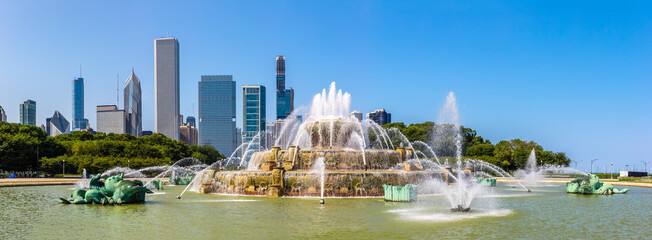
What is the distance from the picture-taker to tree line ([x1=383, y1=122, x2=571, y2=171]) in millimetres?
86062

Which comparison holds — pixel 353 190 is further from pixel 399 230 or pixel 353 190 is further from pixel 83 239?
pixel 83 239

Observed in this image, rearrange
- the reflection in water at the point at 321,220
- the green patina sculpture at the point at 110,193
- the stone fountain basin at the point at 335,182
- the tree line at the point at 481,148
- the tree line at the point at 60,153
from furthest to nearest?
the tree line at the point at 481,148, the tree line at the point at 60,153, the stone fountain basin at the point at 335,182, the green patina sculpture at the point at 110,193, the reflection in water at the point at 321,220

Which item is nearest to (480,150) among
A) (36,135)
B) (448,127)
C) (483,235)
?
(448,127)

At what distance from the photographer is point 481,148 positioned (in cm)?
9262

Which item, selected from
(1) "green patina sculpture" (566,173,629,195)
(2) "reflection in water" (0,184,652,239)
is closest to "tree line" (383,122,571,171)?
(1) "green patina sculpture" (566,173,629,195)

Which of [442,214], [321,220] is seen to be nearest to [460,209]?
[442,214]

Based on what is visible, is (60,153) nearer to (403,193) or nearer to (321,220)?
(403,193)

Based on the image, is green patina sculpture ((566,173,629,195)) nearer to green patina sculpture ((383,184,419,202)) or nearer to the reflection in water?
the reflection in water

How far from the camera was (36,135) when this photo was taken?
81125 millimetres

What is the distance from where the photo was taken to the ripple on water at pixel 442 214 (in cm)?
1817

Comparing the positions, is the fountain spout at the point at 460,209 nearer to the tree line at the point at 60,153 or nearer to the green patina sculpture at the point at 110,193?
the green patina sculpture at the point at 110,193

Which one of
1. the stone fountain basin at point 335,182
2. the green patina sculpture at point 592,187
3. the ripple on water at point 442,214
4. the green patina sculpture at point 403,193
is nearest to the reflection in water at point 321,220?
the ripple on water at point 442,214

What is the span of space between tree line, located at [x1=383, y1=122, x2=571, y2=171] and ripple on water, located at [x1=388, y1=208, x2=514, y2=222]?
63700 millimetres

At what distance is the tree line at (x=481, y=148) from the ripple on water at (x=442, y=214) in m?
63.7
